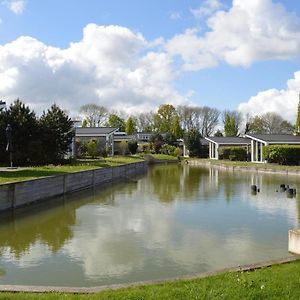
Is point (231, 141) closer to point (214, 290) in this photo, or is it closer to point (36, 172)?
point (36, 172)

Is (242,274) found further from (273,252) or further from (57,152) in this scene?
(57,152)

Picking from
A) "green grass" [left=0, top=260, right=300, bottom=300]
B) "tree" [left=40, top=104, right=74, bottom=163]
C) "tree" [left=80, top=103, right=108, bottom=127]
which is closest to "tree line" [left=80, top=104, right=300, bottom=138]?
"tree" [left=80, top=103, right=108, bottom=127]

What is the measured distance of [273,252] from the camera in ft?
30.5

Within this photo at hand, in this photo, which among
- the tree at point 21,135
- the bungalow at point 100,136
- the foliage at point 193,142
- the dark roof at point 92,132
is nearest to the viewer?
the tree at point 21,135

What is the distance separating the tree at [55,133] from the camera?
2775 cm

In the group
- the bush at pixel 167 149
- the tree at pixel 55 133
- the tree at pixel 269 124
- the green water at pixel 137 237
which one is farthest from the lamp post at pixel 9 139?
the tree at pixel 269 124

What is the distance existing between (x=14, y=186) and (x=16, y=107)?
13.5 m

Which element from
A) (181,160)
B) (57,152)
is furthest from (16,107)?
(181,160)

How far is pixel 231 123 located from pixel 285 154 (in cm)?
3551

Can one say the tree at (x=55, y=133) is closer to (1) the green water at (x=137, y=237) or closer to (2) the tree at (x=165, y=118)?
(1) the green water at (x=137, y=237)

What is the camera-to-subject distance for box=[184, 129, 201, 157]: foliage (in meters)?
60.5

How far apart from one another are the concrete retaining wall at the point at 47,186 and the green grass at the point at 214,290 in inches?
371

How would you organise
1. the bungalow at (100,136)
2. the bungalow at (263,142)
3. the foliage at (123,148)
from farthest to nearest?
the foliage at (123,148)
the bungalow at (100,136)
the bungalow at (263,142)

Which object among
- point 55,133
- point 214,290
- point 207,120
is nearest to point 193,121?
point 207,120
